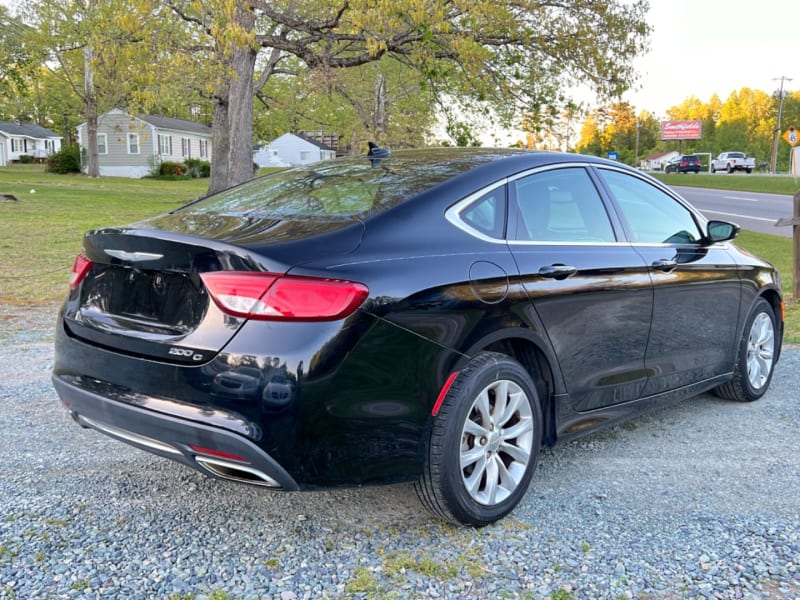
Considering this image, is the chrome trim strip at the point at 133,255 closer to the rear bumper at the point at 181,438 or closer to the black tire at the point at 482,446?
the rear bumper at the point at 181,438

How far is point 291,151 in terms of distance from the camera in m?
92.8

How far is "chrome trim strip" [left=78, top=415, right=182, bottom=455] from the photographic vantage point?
2891mm

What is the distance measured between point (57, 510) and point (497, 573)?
1.89 m

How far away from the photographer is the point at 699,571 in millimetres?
2932

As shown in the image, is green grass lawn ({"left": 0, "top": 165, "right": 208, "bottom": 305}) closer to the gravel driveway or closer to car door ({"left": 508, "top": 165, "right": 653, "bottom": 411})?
the gravel driveway

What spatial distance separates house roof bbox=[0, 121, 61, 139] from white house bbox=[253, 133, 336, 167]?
23.0m

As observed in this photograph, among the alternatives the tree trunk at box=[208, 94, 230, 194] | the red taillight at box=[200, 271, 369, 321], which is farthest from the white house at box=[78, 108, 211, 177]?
the red taillight at box=[200, 271, 369, 321]

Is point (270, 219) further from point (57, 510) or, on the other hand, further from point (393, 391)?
point (57, 510)

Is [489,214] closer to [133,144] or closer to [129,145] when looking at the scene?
[133,144]

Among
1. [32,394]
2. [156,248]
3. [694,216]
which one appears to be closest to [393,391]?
[156,248]

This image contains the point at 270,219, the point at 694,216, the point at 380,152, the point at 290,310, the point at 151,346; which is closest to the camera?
the point at 290,310

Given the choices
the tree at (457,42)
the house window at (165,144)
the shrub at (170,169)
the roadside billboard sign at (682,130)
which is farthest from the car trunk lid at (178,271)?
the roadside billboard sign at (682,130)

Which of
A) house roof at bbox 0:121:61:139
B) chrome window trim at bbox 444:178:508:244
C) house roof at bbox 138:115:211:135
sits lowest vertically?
chrome window trim at bbox 444:178:508:244

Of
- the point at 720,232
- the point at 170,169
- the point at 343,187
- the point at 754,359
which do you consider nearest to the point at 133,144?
the point at 170,169
